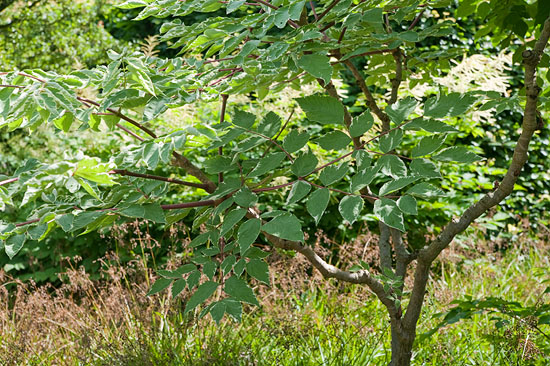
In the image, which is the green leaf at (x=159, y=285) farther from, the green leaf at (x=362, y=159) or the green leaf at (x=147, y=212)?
the green leaf at (x=362, y=159)

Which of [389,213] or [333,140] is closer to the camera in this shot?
[389,213]

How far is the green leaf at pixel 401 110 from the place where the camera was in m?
1.54

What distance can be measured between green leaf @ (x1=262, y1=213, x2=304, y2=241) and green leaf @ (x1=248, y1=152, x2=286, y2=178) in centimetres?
14

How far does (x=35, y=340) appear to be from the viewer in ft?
12.5

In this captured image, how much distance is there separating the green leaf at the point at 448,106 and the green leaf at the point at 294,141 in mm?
336

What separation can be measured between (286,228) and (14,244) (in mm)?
737

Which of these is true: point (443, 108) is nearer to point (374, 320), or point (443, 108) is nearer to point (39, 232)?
point (39, 232)

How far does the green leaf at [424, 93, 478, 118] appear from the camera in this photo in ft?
4.93

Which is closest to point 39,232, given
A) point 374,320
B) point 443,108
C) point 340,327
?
point 443,108

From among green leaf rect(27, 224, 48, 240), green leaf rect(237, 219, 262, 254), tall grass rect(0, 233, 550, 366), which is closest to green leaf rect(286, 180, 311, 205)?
green leaf rect(237, 219, 262, 254)

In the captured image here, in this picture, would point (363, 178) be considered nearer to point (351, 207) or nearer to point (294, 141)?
point (351, 207)

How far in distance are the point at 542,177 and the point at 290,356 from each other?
4.42m

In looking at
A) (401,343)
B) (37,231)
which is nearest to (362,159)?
(37,231)

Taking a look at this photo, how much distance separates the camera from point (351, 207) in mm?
1396
